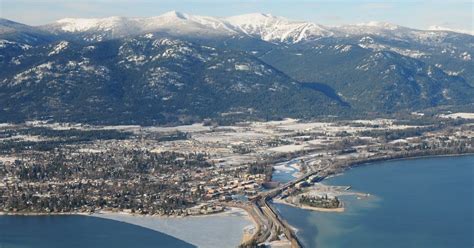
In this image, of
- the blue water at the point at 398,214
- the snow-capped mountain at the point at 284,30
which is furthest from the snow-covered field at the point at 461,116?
the snow-capped mountain at the point at 284,30

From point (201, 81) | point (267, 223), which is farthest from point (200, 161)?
point (201, 81)

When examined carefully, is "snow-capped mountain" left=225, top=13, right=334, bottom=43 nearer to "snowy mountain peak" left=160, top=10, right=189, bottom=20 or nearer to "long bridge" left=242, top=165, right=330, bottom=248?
"snowy mountain peak" left=160, top=10, right=189, bottom=20

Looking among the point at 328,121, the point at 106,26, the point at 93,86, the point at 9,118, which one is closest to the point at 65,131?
the point at 9,118

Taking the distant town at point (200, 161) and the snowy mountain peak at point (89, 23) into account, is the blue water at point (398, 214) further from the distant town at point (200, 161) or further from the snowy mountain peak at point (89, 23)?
the snowy mountain peak at point (89, 23)

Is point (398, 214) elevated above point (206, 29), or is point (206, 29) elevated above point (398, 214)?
point (206, 29)

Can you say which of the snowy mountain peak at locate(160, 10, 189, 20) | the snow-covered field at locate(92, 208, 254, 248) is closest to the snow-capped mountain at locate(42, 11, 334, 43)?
the snowy mountain peak at locate(160, 10, 189, 20)

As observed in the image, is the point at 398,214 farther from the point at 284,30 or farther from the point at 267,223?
the point at 284,30

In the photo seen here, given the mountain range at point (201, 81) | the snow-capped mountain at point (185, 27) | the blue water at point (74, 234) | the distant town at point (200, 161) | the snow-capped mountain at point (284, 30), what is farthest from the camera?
the snow-capped mountain at point (284, 30)
